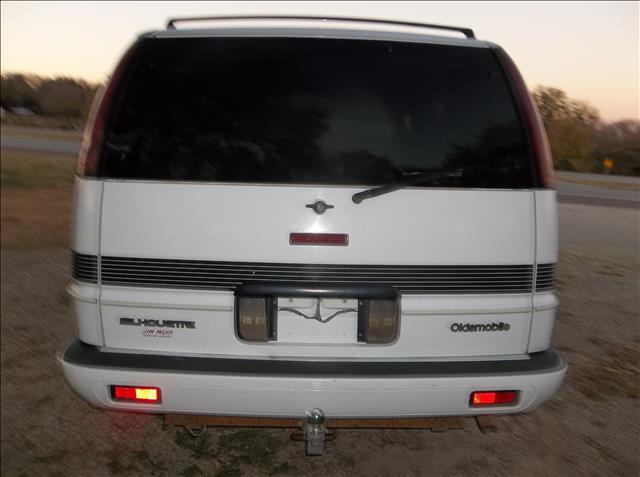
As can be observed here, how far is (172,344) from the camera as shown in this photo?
95.6 inches

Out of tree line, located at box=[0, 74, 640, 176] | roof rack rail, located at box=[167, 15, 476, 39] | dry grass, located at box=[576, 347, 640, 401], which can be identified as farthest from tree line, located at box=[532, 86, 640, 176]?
roof rack rail, located at box=[167, 15, 476, 39]

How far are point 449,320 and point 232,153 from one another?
1.18 meters

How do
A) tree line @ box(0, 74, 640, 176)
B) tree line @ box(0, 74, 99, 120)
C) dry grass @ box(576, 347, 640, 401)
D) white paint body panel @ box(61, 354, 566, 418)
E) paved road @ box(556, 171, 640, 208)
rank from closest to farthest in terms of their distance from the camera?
white paint body panel @ box(61, 354, 566, 418) < dry grass @ box(576, 347, 640, 401) < tree line @ box(0, 74, 640, 176) < paved road @ box(556, 171, 640, 208) < tree line @ box(0, 74, 99, 120)

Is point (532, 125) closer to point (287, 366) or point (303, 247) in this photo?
point (303, 247)

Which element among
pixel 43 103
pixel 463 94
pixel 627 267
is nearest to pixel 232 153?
pixel 463 94

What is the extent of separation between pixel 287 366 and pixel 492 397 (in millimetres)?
908

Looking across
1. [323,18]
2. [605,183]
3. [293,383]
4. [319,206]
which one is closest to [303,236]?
[319,206]

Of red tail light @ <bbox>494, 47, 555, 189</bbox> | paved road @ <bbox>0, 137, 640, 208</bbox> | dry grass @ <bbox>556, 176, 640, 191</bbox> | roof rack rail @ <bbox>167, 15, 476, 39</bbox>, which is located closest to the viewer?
red tail light @ <bbox>494, 47, 555, 189</bbox>

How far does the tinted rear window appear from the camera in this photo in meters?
2.37

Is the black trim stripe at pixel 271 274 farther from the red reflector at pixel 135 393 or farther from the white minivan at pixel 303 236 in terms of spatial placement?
the red reflector at pixel 135 393

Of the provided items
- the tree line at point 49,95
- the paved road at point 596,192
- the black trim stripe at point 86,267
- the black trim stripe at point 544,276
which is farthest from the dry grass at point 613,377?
the tree line at point 49,95

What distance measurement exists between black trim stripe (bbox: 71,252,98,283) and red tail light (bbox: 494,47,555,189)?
1.99 metres

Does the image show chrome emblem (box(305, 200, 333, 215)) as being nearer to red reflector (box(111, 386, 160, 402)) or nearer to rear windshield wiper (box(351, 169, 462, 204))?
rear windshield wiper (box(351, 169, 462, 204))

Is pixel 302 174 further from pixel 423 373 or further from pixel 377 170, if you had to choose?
pixel 423 373
